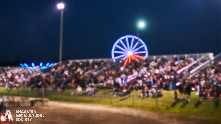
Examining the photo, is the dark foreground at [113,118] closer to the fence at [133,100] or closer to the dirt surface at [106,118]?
the dirt surface at [106,118]

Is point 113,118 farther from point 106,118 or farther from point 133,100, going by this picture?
point 133,100

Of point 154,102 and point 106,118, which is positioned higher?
point 154,102

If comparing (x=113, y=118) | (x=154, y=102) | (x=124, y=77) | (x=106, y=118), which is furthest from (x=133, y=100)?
(x=124, y=77)

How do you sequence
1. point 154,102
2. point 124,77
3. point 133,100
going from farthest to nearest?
point 124,77 → point 133,100 → point 154,102

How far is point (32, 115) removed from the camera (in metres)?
13.8

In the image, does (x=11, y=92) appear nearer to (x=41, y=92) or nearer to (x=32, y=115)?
(x=41, y=92)

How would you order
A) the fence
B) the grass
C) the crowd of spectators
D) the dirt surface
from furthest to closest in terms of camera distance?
the crowd of spectators, the fence, the grass, the dirt surface

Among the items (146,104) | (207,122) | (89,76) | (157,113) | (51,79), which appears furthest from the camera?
(51,79)

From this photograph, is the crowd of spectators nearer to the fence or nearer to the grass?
the fence

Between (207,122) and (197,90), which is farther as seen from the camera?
(197,90)

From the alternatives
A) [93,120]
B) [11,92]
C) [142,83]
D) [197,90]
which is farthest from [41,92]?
[197,90]

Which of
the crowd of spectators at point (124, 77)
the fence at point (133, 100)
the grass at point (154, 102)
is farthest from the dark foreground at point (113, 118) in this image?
the crowd of spectators at point (124, 77)

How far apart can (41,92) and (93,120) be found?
1219cm

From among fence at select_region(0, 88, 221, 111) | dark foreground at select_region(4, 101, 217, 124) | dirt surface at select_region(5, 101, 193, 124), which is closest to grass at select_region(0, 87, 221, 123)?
fence at select_region(0, 88, 221, 111)
